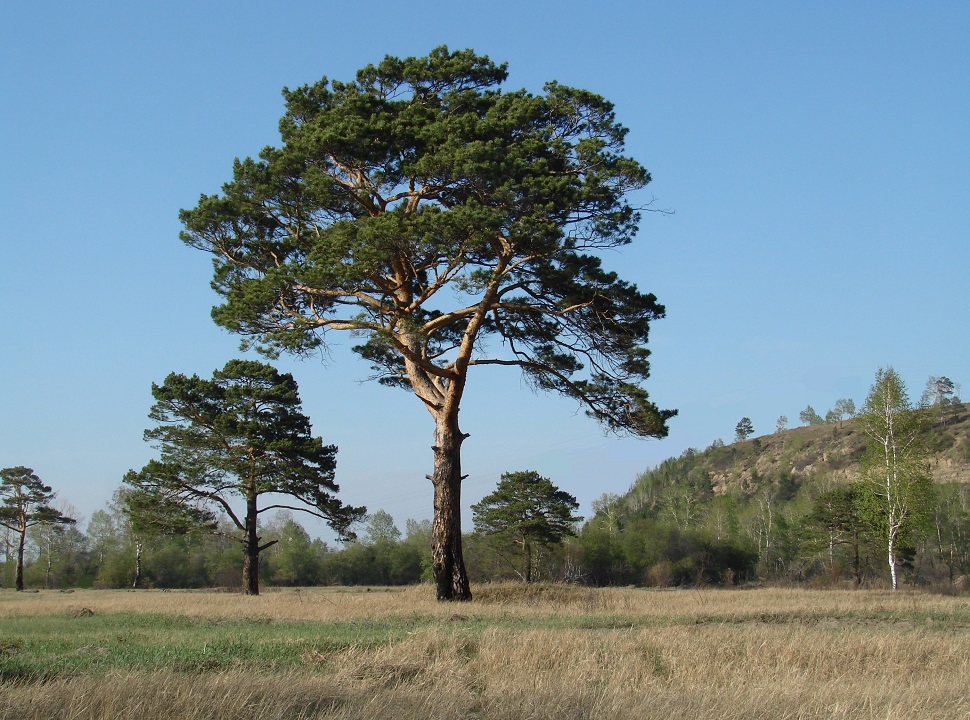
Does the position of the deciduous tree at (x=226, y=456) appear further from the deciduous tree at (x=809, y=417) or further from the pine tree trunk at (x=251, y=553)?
the deciduous tree at (x=809, y=417)

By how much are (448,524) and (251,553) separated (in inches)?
676

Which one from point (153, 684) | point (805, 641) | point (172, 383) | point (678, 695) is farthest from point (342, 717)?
point (172, 383)

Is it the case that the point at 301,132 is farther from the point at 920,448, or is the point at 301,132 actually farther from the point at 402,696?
the point at 920,448

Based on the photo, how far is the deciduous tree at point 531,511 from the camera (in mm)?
51219

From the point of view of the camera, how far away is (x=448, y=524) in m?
18.6

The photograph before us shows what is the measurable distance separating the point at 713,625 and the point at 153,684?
937 centimetres

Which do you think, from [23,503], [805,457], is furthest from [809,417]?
[23,503]

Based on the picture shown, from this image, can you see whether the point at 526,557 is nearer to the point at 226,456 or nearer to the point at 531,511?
the point at 531,511

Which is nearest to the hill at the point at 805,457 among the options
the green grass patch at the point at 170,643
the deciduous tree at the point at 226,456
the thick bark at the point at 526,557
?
the thick bark at the point at 526,557

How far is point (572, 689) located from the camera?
25.4 feet

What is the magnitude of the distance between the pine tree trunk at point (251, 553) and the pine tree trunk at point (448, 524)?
635 inches

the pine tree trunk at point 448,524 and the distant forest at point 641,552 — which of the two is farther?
the distant forest at point 641,552

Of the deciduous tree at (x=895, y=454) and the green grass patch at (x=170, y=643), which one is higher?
the deciduous tree at (x=895, y=454)

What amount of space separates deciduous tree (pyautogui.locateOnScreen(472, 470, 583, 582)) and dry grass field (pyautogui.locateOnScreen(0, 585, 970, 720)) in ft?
119
